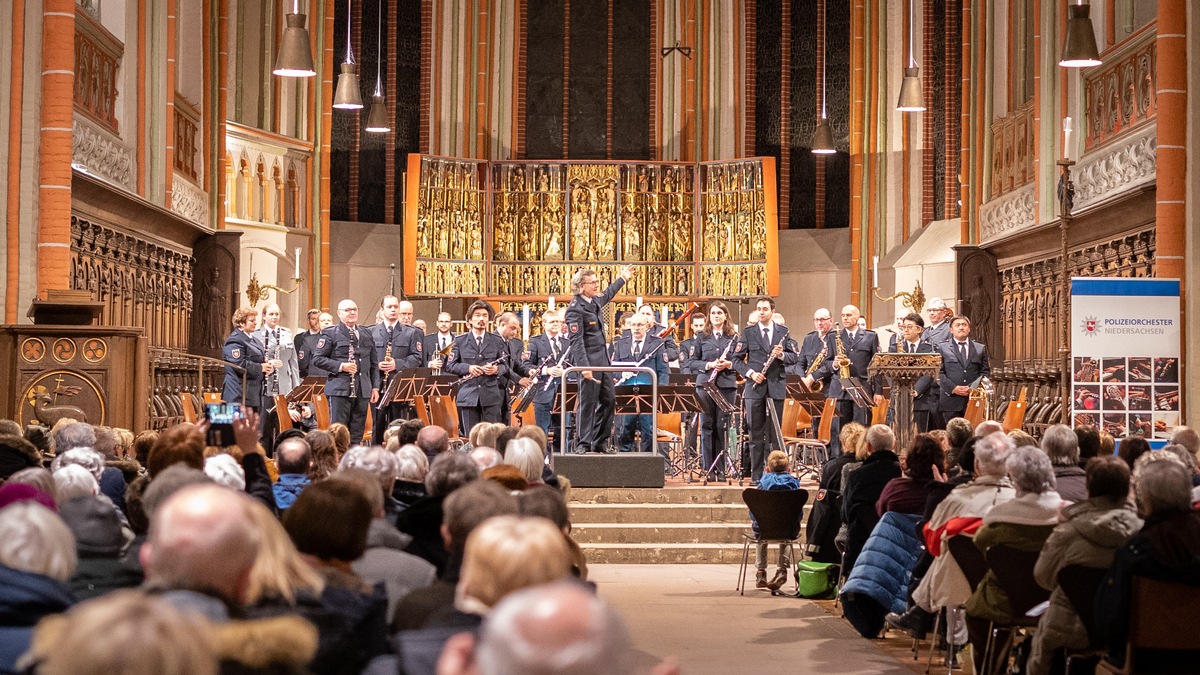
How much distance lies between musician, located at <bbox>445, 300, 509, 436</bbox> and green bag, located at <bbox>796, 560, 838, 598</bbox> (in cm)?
444

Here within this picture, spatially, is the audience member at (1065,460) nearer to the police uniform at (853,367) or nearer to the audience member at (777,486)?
the audience member at (777,486)

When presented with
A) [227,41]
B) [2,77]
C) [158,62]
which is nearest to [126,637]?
[2,77]

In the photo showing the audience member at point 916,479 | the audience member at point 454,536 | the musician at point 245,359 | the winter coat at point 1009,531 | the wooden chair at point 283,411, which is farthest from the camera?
the musician at point 245,359

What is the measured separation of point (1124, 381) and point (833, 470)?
3.38 m

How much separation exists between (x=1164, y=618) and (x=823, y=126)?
16398 millimetres

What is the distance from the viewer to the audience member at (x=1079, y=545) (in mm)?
5406

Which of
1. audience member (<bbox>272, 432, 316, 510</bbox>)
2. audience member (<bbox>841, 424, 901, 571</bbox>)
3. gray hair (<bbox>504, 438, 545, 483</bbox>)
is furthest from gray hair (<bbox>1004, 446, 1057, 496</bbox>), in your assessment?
audience member (<bbox>272, 432, 316, 510</bbox>)

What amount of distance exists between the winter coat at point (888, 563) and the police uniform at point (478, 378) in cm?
608

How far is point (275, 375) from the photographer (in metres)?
14.0

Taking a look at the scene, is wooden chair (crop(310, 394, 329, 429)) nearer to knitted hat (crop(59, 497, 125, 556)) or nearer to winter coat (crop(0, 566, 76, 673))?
knitted hat (crop(59, 497, 125, 556))

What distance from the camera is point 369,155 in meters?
23.6

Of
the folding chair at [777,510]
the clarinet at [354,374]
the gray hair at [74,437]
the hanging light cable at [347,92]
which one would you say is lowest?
the folding chair at [777,510]

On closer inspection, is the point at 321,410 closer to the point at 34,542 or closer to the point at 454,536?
the point at 454,536

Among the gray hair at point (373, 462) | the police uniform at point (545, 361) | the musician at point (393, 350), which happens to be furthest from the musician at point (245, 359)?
the gray hair at point (373, 462)
